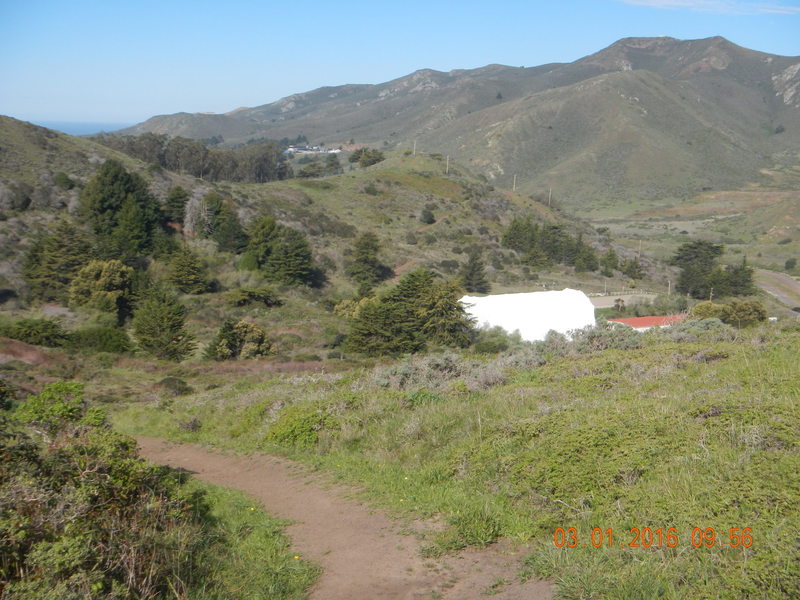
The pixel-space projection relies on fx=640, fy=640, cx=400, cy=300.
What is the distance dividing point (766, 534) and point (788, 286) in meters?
67.4

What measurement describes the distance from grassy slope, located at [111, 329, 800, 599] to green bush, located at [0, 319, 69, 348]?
18739 millimetres

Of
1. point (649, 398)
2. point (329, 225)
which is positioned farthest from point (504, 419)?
point (329, 225)

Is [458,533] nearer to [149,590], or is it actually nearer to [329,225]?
[149,590]

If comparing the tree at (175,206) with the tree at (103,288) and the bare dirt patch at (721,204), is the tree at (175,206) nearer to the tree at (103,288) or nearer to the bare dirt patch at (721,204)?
the tree at (103,288)

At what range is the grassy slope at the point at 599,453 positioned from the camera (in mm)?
4289

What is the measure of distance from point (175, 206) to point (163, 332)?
24675 millimetres

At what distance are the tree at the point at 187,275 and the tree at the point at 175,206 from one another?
27.5 ft

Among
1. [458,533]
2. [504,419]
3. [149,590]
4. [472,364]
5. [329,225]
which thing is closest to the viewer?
[149,590]

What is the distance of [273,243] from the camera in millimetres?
47531

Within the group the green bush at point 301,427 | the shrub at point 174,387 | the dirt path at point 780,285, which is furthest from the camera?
the dirt path at point 780,285

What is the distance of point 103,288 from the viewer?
35.6 m
